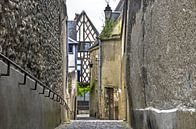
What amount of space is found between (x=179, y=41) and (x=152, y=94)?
80.6 inches

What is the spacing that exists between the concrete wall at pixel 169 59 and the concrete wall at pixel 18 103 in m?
1.64

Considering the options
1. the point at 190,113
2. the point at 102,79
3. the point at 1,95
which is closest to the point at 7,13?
the point at 1,95

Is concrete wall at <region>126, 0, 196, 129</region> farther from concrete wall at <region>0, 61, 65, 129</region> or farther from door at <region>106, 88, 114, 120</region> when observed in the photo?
door at <region>106, 88, 114, 120</region>

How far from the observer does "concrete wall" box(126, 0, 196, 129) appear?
144 inches

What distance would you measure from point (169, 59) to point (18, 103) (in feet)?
5.70

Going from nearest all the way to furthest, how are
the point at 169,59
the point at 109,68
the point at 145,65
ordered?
the point at 169,59 < the point at 145,65 < the point at 109,68

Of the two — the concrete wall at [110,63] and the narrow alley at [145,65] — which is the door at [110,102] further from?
the narrow alley at [145,65]

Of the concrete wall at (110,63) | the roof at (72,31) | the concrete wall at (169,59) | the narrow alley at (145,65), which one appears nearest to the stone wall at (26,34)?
the narrow alley at (145,65)

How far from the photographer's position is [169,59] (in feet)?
14.9

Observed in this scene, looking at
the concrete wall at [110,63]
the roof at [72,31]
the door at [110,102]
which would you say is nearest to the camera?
the door at [110,102]

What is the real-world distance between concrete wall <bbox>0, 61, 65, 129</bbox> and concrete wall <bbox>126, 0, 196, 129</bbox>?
1.64 meters

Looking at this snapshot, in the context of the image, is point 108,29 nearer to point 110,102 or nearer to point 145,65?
point 110,102

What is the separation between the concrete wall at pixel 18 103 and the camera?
367cm

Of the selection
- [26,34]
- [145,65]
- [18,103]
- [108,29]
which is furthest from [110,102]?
[18,103]
